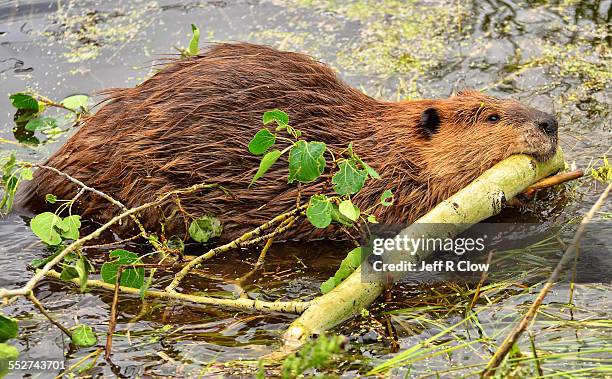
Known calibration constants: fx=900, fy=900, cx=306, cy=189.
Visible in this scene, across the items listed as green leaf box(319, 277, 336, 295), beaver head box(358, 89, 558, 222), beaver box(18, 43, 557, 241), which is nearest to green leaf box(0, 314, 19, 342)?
green leaf box(319, 277, 336, 295)

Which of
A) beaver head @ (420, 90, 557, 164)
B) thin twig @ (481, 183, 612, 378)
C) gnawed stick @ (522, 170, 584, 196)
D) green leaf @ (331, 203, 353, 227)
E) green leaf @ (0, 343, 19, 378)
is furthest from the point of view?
beaver head @ (420, 90, 557, 164)

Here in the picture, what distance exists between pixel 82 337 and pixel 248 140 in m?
1.18

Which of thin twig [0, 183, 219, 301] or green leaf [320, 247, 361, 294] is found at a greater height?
thin twig [0, 183, 219, 301]

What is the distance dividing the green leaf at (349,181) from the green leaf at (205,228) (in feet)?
2.60

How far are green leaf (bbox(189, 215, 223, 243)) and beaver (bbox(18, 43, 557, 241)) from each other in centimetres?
5

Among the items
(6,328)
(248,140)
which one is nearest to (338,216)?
(248,140)

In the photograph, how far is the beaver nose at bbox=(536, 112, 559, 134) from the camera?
3645mm

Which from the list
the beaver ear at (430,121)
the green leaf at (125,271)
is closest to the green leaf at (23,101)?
the green leaf at (125,271)

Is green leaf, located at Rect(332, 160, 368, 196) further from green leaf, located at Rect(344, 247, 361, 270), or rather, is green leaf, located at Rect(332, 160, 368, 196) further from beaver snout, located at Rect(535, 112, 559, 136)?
beaver snout, located at Rect(535, 112, 559, 136)

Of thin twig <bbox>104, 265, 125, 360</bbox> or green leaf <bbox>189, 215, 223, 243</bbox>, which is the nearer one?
thin twig <bbox>104, 265, 125, 360</bbox>

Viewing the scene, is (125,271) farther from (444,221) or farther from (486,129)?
(486,129)

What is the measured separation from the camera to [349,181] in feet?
9.98

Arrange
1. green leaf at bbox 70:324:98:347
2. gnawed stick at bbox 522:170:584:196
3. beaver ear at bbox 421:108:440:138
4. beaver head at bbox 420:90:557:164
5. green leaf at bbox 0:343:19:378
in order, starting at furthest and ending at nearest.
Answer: beaver ear at bbox 421:108:440:138
beaver head at bbox 420:90:557:164
gnawed stick at bbox 522:170:584:196
green leaf at bbox 70:324:98:347
green leaf at bbox 0:343:19:378

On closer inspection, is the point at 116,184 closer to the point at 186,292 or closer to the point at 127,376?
the point at 186,292
